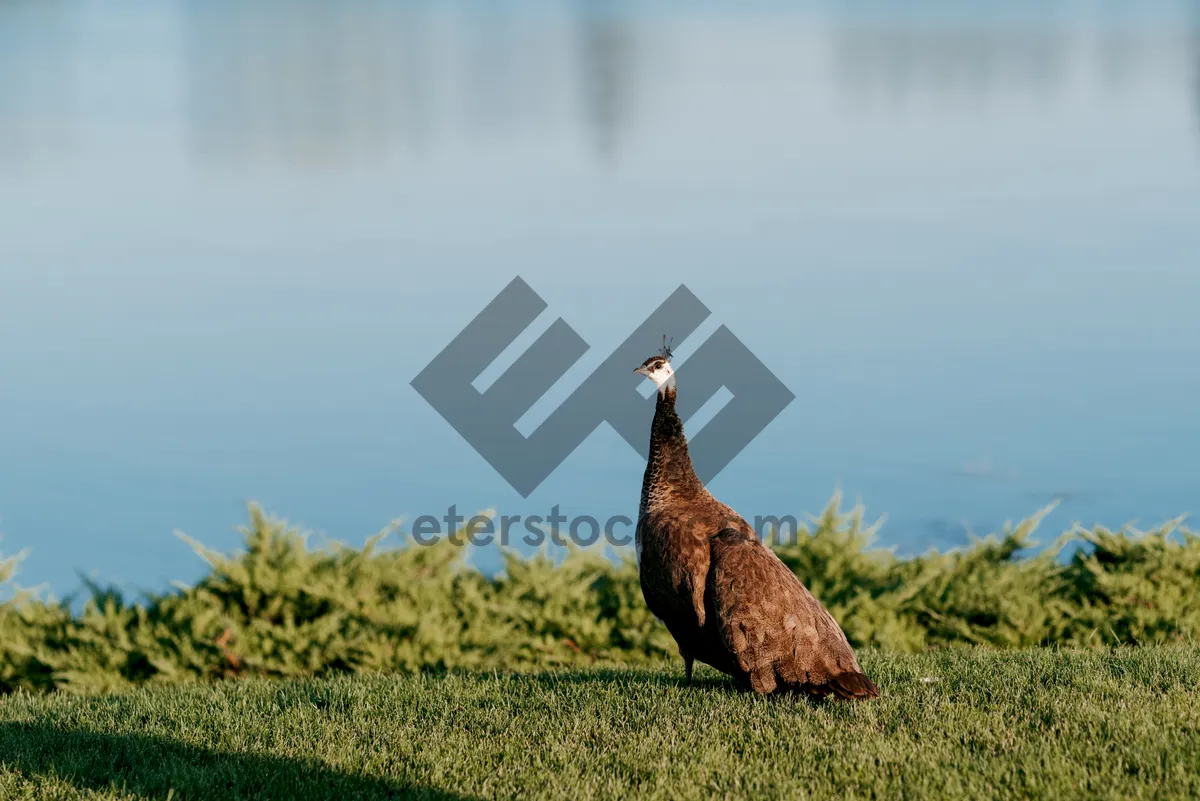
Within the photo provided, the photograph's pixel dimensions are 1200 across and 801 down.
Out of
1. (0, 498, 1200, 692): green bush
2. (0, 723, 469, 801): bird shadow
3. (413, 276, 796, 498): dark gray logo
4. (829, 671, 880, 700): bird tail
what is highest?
(413, 276, 796, 498): dark gray logo

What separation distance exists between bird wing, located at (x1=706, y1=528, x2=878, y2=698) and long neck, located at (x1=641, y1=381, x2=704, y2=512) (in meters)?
0.68

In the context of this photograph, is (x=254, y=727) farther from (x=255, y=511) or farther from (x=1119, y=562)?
(x=1119, y=562)

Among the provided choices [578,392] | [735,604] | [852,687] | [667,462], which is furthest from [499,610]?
[578,392]

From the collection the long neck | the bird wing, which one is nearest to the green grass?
the bird wing

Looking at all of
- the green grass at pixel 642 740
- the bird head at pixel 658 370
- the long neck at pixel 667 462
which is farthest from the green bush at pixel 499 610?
the bird head at pixel 658 370

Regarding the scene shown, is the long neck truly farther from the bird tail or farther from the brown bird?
the bird tail

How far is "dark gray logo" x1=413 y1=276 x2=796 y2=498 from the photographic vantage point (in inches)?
583

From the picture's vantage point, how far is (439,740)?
6.49 m

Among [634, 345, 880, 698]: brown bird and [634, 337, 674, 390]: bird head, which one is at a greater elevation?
[634, 337, 674, 390]: bird head

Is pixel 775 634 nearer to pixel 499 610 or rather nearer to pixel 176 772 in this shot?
pixel 176 772

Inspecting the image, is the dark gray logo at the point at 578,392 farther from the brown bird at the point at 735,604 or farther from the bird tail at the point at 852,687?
the bird tail at the point at 852,687

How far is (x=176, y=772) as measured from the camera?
6078mm

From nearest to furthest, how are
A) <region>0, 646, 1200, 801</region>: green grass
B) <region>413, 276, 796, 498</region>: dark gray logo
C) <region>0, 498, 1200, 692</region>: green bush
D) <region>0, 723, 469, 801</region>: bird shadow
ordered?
<region>0, 646, 1200, 801</region>: green grass → <region>0, 723, 469, 801</region>: bird shadow → <region>0, 498, 1200, 692</region>: green bush → <region>413, 276, 796, 498</region>: dark gray logo

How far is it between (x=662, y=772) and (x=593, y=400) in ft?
34.0
